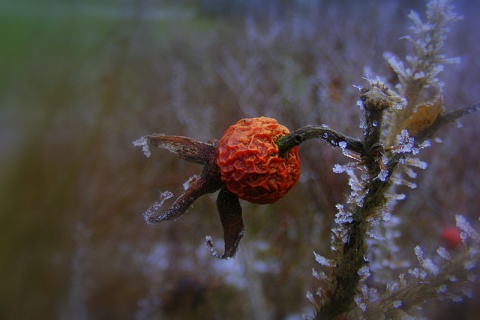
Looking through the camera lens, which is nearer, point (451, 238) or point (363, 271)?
point (363, 271)

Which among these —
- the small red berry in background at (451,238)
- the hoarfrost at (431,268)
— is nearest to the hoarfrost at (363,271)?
the hoarfrost at (431,268)

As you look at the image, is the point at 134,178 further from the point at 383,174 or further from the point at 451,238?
the point at 383,174

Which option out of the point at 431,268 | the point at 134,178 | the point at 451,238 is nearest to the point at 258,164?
the point at 431,268

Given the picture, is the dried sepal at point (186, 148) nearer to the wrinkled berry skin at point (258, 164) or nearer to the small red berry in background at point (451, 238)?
the wrinkled berry skin at point (258, 164)

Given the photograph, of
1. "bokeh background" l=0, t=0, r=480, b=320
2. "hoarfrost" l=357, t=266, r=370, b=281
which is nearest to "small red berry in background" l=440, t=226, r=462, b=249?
"bokeh background" l=0, t=0, r=480, b=320

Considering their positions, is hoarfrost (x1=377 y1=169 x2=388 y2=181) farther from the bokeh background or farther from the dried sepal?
the bokeh background

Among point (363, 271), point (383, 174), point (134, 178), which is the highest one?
point (383, 174)
